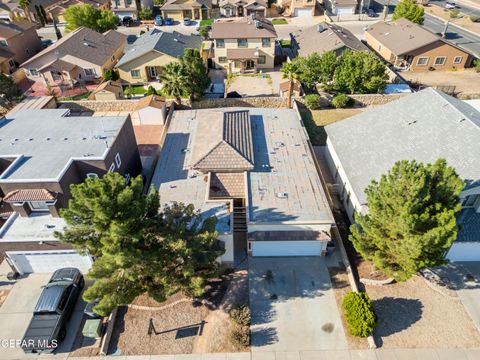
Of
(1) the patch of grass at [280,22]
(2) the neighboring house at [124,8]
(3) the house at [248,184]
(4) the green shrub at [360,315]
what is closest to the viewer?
(4) the green shrub at [360,315]

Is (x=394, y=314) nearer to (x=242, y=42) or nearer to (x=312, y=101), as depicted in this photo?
(x=312, y=101)

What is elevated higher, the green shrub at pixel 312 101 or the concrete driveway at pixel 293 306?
the green shrub at pixel 312 101

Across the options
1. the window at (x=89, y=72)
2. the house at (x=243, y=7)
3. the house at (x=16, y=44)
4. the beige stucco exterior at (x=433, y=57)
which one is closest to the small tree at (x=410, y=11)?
the beige stucco exterior at (x=433, y=57)

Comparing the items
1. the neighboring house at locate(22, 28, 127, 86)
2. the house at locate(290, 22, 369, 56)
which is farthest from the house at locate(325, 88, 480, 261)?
the neighboring house at locate(22, 28, 127, 86)

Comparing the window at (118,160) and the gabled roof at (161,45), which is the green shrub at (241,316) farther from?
the gabled roof at (161,45)

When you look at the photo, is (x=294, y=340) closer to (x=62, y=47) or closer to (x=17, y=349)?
(x=17, y=349)

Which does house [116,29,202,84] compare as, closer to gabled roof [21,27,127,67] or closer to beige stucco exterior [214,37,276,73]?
gabled roof [21,27,127,67]

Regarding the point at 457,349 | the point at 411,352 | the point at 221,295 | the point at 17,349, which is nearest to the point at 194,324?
the point at 221,295
